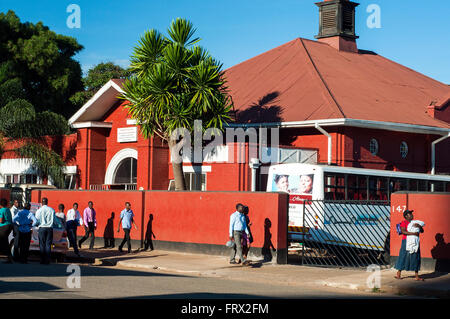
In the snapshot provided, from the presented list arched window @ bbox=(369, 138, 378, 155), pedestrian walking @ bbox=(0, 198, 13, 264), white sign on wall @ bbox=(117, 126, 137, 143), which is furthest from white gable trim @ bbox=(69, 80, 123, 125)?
pedestrian walking @ bbox=(0, 198, 13, 264)

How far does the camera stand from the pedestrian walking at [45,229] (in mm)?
18797

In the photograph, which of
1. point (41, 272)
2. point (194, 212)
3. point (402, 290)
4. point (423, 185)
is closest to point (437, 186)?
point (423, 185)

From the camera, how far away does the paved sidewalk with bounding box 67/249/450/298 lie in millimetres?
14852

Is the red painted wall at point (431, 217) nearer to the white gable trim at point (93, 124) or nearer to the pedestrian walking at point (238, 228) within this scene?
the pedestrian walking at point (238, 228)

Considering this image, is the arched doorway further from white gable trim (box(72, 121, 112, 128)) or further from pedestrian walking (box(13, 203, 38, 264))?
pedestrian walking (box(13, 203, 38, 264))

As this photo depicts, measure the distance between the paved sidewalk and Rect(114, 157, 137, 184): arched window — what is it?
32.6 ft

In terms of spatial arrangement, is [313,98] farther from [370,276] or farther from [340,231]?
[370,276]

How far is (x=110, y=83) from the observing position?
30953mm

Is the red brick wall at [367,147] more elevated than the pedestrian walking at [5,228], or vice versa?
the red brick wall at [367,147]

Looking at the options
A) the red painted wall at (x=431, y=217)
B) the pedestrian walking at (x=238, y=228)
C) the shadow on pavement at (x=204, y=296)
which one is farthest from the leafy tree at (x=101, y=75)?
the shadow on pavement at (x=204, y=296)

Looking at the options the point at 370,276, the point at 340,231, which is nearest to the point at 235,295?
the point at 370,276

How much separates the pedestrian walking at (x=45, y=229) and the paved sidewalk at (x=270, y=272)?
85.7 inches

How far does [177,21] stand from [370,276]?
1488 cm

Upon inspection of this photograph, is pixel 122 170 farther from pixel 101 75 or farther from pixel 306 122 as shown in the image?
pixel 101 75
